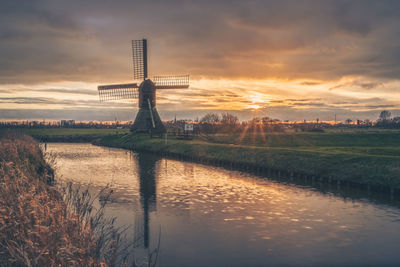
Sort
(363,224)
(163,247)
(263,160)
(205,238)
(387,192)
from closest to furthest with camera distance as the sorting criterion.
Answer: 1. (163,247)
2. (205,238)
3. (363,224)
4. (387,192)
5. (263,160)

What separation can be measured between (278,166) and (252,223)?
58.7 feet

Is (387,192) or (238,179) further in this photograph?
(238,179)

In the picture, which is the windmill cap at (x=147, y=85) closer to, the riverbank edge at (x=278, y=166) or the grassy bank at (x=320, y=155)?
the grassy bank at (x=320, y=155)

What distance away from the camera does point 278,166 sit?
3334 cm

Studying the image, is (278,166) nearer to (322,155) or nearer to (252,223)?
(322,155)

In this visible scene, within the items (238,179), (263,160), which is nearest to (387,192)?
(238,179)

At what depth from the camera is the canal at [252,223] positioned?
12.6m

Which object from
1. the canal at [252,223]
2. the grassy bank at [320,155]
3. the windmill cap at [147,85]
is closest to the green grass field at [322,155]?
the grassy bank at [320,155]

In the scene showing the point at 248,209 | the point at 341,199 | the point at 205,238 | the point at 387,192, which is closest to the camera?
the point at 205,238

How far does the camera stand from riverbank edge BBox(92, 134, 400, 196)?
2506 centimetres

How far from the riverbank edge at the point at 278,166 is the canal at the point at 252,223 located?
3.12m

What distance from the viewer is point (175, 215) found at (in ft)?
57.7

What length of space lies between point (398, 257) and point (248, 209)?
26.2ft

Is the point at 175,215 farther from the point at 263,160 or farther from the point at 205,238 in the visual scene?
the point at 263,160
